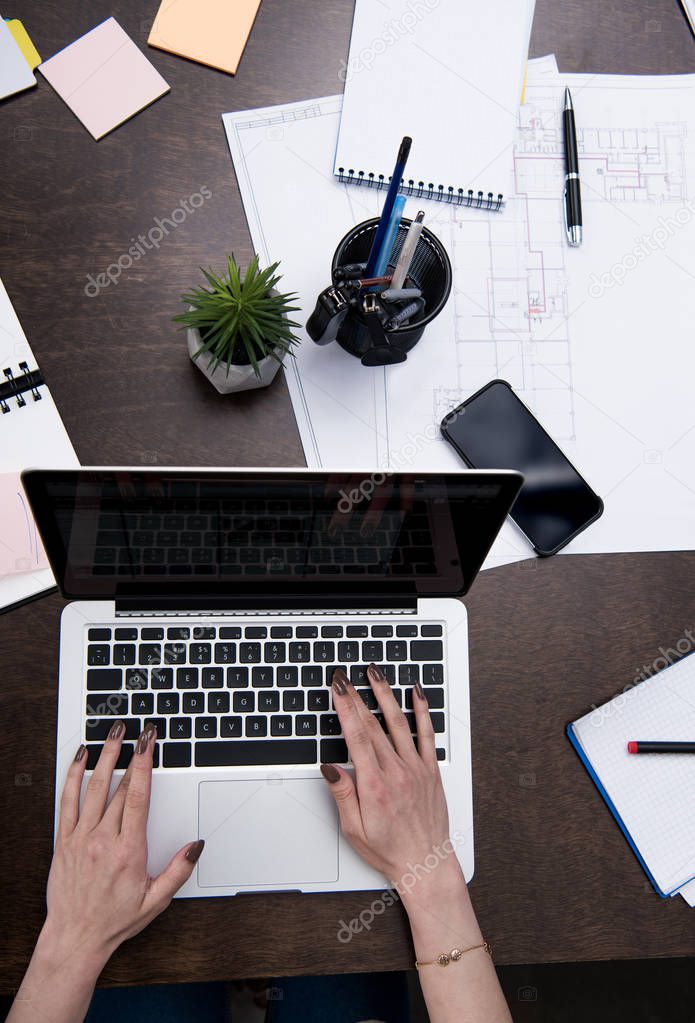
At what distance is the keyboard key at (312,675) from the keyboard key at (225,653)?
0.25 ft

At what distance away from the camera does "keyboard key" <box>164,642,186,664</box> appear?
78cm

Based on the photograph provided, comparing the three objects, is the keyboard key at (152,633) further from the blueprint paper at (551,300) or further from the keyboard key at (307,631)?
the blueprint paper at (551,300)

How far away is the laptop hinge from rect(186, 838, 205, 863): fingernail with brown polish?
23 centimetres

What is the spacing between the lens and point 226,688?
785mm

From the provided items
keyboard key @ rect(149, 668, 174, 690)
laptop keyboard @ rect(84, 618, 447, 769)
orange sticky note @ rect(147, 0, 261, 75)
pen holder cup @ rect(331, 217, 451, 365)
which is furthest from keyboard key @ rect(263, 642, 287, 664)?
orange sticky note @ rect(147, 0, 261, 75)

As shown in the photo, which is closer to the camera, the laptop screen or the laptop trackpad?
the laptop screen

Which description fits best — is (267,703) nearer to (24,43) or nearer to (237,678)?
(237,678)

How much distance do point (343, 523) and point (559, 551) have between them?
0.29 metres

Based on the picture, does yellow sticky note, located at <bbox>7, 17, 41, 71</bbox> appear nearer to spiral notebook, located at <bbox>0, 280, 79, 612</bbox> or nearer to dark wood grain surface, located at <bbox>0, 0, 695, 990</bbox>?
dark wood grain surface, located at <bbox>0, 0, 695, 990</bbox>

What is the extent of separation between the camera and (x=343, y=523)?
729 millimetres

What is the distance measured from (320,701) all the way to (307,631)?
0.08 meters

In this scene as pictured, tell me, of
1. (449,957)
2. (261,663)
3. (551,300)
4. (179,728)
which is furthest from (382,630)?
(551,300)

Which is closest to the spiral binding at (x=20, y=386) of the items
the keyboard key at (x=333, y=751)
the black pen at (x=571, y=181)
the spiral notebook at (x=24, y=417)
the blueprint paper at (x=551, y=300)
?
the spiral notebook at (x=24, y=417)

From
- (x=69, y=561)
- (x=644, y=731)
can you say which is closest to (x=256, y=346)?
(x=69, y=561)
